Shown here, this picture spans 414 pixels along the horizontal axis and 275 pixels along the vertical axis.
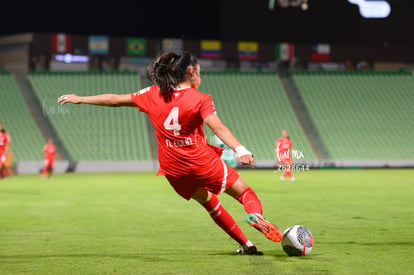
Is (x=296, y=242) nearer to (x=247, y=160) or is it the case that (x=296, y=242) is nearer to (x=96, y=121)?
(x=247, y=160)

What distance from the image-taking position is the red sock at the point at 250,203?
6328 millimetres

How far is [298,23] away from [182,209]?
27.0m

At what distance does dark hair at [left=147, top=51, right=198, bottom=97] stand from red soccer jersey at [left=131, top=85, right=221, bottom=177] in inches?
4.1

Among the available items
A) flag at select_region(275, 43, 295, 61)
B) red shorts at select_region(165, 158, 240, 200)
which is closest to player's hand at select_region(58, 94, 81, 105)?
red shorts at select_region(165, 158, 240, 200)

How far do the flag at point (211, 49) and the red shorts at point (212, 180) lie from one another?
36517mm

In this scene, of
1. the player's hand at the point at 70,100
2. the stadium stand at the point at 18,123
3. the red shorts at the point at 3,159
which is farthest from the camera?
the stadium stand at the point at 18,123

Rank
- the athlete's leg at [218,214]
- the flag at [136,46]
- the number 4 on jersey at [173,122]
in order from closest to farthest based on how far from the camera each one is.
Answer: the number 4 on jersey at [173,122] → the athlete's leg at [218,214] → the flag at [136,46]

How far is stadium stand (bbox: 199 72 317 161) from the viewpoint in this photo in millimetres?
38344

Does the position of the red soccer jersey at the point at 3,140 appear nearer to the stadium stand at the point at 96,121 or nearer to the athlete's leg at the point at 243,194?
the stadium stand at the point at 96,121

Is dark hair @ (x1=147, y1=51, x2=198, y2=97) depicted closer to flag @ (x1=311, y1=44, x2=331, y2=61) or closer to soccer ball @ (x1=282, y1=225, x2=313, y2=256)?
soccer ball @ (x1=282, y1=225, x2=313, y2=256)

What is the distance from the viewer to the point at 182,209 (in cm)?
1381

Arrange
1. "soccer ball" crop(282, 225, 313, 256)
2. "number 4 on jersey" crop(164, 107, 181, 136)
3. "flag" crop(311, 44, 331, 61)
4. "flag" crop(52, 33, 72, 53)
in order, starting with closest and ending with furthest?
1. "number 4 on jersey" crop(164, 107, 181, 136)
2. "soccer ball" crop(282, 225, 313, 256)
3. "flag" crop(52, 33, 72, 53)
4. "flag" crop(311, 44, 331, 61)

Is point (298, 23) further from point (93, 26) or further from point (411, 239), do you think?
point (411, 239)

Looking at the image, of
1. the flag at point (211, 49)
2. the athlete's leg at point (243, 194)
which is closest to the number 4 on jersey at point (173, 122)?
the athlete's leg at point (243, 194)
